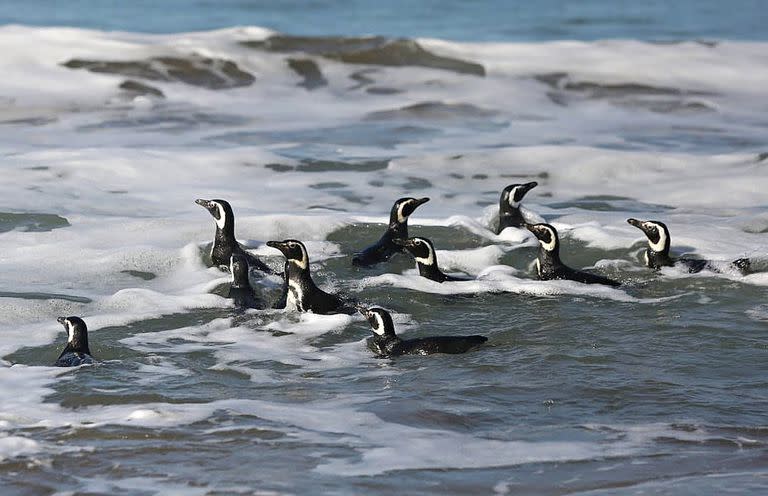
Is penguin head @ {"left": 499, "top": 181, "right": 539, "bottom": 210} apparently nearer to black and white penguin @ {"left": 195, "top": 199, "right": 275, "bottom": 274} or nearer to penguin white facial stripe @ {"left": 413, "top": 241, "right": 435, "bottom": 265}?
penguin white facial stripe @ {"left": 413, "top": 241, "right": 435, "bottom": 265}

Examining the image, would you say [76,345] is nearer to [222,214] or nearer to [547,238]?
[222,214]

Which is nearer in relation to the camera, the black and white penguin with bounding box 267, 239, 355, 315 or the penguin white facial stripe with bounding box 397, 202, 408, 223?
the black and white penguin with bounding box 267, 239, 355, 315

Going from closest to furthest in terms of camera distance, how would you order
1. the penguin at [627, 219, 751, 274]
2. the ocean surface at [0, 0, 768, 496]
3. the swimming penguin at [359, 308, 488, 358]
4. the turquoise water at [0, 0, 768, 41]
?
1. the ocean surface at [0, 0, 768, 496]
2. the swimming penguin at [359, 308, 488, 358]
3. the penguin at [627, 219, 751, 274]
4. the turquoise water at [0, 0, 768, 41]

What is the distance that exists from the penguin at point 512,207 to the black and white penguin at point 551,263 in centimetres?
142

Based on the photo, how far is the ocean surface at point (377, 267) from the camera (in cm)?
616

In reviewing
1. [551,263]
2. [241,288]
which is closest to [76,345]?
[241,288]

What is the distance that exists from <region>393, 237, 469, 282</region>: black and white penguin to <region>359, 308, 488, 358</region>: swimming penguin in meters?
1.59

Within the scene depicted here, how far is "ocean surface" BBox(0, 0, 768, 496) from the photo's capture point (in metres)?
6.16

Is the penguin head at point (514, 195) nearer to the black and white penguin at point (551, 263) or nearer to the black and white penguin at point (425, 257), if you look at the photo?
the black and white penguin at point (551, 263)

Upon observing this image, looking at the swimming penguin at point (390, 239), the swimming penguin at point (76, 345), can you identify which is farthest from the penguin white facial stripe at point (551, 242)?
the swimming penguin at point (76, 345)

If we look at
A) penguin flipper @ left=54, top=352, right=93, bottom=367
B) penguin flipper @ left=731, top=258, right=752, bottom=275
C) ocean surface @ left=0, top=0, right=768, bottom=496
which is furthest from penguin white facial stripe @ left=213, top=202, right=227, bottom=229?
penguin flipper @ left=731, top=258, right=752, bottom=275

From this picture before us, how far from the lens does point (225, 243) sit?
10.3 metres

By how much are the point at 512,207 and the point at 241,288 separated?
3.14m

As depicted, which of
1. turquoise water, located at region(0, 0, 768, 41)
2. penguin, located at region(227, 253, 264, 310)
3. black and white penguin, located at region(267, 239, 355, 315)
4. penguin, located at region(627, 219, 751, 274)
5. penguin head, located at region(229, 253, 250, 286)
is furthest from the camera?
turquoise water, located at region(0, 0, 768, 41)
